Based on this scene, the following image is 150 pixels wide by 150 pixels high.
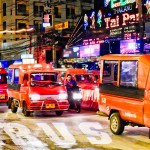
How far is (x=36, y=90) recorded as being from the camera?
55.0ft

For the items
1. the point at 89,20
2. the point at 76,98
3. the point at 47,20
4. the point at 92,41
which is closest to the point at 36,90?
the point at 76,98

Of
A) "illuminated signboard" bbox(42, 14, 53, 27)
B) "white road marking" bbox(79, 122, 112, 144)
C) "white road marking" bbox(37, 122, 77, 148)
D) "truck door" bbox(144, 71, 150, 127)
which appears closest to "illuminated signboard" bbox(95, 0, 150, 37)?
"illuminated signboard" bbox(42, 14, 53, 27)

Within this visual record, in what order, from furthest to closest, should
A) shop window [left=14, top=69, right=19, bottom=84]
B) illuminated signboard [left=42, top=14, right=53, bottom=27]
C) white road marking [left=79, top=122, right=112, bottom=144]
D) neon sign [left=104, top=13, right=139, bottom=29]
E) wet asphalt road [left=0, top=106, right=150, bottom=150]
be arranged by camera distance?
illuminated signboard [left=42, top=14, right=53, bottom=27] → neon sign [left=104, top=13, right=139, bottom=29] → shop window [left=14, top=69, right=19, bottom=84] → white road marking [left=79, top=122, right=112, bottom=144] → wet asphalt road [left=0, top=106, right=150, bottom=150]

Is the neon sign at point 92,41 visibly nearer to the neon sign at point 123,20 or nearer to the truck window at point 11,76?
the neon sign at point 123,20

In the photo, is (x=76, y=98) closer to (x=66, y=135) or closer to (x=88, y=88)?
(x=88, y=88)

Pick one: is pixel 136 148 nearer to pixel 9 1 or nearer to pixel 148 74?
pixel 148 74

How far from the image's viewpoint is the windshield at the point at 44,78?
1778 cm

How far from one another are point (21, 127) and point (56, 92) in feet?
11.1

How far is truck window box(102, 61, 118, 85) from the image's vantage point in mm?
12345

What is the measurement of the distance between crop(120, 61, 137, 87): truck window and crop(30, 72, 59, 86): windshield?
20.5ft

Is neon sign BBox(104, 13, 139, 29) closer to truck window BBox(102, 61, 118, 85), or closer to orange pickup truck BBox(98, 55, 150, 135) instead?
truck window BBox(102, 61, 118, 85)

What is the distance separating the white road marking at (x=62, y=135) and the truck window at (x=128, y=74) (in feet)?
7.23

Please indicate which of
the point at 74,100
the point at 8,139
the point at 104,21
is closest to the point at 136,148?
the point at 8,139

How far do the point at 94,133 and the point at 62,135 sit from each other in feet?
3.36
